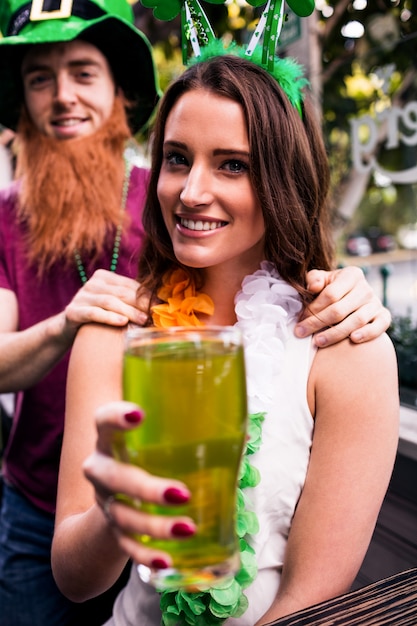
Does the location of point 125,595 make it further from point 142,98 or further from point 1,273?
point 142,98

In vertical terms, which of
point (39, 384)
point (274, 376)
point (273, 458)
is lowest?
point (39, 384)

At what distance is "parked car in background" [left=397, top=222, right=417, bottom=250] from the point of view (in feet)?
7.01

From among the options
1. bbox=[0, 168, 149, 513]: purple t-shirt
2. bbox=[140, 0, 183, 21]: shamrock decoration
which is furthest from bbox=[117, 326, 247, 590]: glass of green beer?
bbox=[0, 168, 149, 513]: purple t-shirt

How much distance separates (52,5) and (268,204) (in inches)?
46.4

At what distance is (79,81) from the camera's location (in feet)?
6.45

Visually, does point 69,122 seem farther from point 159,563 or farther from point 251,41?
point 159,563

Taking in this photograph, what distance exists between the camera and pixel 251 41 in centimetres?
129

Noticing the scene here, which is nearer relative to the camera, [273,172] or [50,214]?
[273,172]

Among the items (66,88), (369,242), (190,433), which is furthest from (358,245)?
(190,433)

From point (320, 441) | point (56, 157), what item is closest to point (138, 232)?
point (56, 157)

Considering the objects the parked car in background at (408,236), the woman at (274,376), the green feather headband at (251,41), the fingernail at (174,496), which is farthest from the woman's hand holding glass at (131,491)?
the parked car in background at (408,236)

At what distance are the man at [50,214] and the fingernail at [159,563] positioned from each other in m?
1.02

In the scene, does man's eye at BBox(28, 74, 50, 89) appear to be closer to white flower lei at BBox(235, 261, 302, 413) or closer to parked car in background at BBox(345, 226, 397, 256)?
Answer: white flower lei at BBox(235, 261, 302, 413)

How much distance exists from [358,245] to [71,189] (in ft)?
4.13
